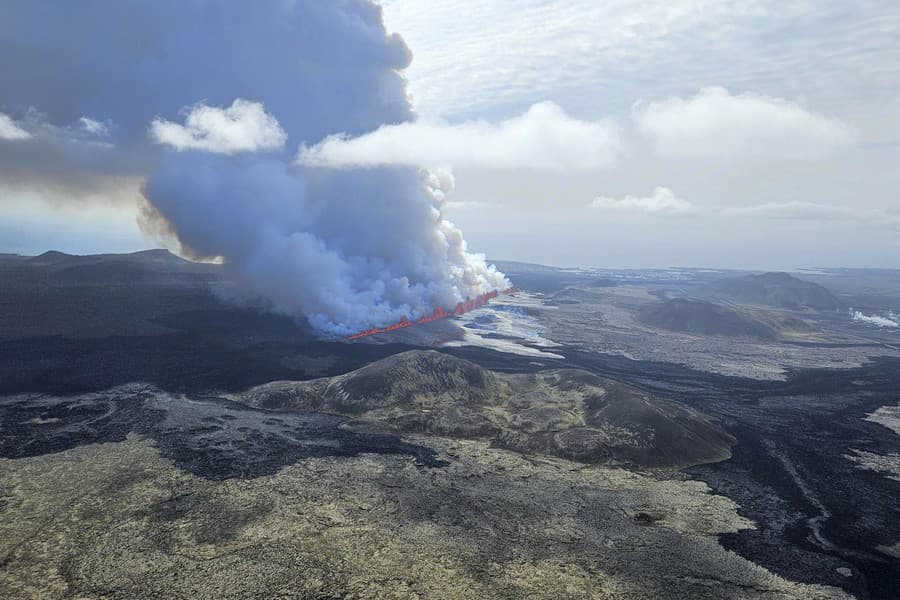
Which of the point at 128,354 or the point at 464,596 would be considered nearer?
the point at 464,596

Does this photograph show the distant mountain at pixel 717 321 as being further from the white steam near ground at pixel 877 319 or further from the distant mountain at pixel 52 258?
the distant mountain at pixel 52 258

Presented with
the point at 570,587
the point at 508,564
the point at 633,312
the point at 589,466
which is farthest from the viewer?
the point at 633,312

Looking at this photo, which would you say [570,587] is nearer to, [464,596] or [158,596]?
[464,596]

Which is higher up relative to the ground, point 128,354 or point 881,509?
point 128,354

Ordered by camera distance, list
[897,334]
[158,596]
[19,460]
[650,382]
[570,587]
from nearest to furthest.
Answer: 1. [158,596]
2. [570,587]
3. [19,460]
4. [650,382]
5. [897,334]

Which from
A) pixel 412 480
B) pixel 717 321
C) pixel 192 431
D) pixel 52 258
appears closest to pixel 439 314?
pixel 717 321

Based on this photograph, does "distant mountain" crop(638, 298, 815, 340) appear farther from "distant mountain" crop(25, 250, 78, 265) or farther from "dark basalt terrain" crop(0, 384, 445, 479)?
"distant mountain" crop(25, 250, 78, 265)

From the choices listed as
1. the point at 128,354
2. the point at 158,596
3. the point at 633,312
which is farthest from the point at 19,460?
the point at 633,312
